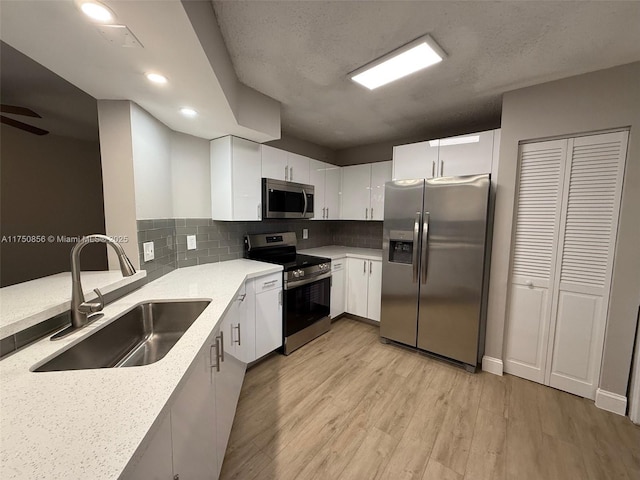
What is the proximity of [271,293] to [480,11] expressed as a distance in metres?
2.34

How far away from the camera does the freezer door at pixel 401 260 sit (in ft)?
8.04

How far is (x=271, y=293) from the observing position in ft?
7.53

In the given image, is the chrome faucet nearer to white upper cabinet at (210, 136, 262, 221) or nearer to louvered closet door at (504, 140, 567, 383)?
white upper cabinet at (210, 136, 262, 221)

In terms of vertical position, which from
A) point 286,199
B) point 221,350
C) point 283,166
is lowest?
point 221,350

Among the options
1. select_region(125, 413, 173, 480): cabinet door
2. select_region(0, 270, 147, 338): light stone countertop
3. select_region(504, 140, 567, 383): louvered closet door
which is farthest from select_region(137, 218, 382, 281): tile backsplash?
select_region(504, 140, 567, 383): louvered closet door

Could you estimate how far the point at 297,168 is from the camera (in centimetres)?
296

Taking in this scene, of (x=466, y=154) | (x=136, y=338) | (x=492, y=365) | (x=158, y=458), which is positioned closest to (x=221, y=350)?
(x=136, y=338)

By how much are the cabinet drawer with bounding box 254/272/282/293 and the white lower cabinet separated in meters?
1.18

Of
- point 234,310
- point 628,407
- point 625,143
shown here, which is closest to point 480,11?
point 625,143

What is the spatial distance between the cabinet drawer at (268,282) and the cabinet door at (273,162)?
3.47 ft

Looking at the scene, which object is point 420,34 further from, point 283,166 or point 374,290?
point 374,290

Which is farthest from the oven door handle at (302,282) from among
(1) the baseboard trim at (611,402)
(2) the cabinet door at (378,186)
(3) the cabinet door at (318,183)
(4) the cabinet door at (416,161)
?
(1) the baseboard trim at (611,402)

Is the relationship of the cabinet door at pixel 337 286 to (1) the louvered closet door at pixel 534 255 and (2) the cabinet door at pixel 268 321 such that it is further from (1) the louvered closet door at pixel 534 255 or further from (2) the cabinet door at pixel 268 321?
(1) the louvered closet door at pixel 534 255

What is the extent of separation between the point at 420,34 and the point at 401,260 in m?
1.87
